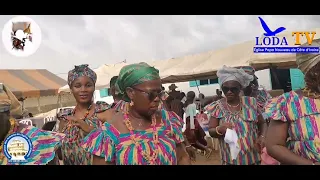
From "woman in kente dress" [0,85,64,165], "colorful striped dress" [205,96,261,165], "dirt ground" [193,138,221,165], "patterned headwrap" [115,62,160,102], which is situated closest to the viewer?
"patterned headwrap" [115,62,160,102]

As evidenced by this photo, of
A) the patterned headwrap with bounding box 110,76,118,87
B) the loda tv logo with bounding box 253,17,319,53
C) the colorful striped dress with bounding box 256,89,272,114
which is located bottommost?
the colorful striped dress with bounding box 256,89,272,114

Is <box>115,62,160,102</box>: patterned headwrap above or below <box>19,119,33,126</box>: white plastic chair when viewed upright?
above

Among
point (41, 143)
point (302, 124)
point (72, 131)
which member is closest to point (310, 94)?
point (302, 124)

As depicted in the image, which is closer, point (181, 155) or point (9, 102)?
point (181, 155)

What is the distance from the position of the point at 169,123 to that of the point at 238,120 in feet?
2.86

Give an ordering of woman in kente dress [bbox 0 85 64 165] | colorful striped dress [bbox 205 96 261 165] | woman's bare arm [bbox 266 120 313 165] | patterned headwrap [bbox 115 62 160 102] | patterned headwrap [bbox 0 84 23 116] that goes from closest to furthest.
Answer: woman's bare arm [bbox 266 120 313 165], patterned headwrap [bbox 115 62 160 102], woman in kente dress [bbox 0 85 64 165], patterned headwrap [bbox 0 84 23 116], colorful striped dress [bbox 205 96 261 165]

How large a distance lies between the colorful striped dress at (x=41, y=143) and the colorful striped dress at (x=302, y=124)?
63.3 inches

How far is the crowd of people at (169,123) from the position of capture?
79.0 inches

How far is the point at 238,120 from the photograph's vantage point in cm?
283

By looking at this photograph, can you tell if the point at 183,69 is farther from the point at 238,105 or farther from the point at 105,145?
the point at 105,145

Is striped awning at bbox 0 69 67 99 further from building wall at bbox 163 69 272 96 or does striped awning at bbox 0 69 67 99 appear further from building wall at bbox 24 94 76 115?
building wall at bbox 163 69 272 96

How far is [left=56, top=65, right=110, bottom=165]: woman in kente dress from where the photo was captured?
9.34ft

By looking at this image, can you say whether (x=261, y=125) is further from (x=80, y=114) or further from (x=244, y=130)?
(x=80, y=114)

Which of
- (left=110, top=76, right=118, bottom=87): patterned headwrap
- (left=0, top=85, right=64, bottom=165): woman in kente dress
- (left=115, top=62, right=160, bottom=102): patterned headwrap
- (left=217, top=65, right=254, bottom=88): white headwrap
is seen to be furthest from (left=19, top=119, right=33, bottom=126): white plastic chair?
(left=217, top=65, right=254, bottom=88): white headwrap
